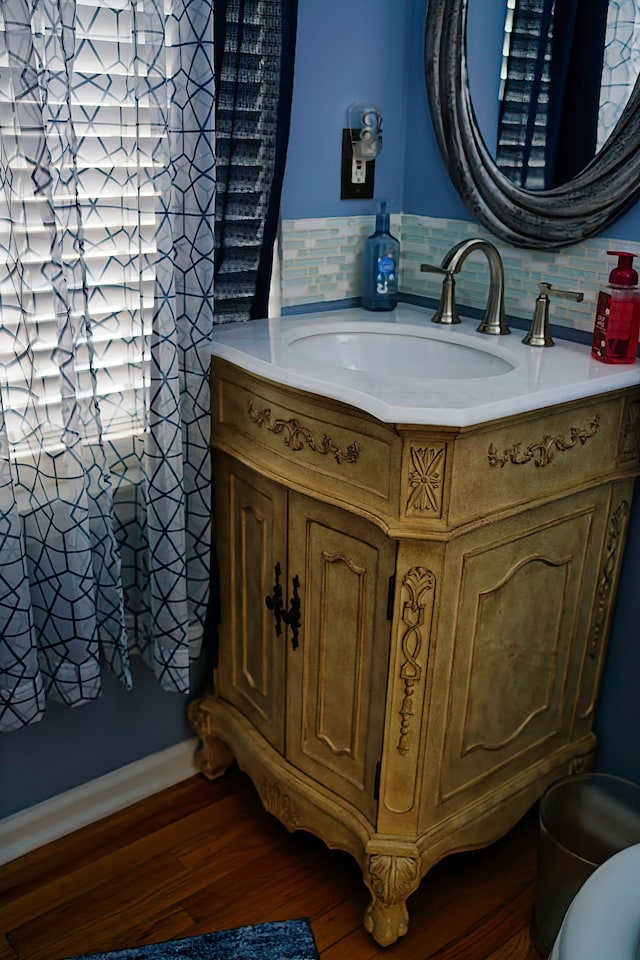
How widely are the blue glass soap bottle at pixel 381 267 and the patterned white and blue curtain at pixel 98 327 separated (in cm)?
47

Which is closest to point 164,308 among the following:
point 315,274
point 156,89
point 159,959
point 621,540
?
point 156,89

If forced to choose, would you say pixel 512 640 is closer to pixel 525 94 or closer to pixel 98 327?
pixel 98 327

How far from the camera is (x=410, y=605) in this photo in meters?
1.42

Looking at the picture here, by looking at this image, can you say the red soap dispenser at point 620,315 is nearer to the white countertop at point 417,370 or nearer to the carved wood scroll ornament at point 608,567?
the white countertop at point 417,370

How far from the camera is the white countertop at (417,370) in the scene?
4.30ft

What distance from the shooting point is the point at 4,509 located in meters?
1.46

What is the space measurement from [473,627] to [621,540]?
402mm

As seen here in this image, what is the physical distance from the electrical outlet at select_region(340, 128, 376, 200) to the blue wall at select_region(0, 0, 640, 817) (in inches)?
0.6

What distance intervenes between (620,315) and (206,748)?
4.04 ft

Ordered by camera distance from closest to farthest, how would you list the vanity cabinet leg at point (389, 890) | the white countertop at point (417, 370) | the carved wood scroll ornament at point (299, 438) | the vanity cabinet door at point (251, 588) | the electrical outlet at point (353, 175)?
the white countertop at point (417, 370), the carved wood scroll ornament at point (299, 438), the vanity cabinet leg at point (389, 890), the vanity cabinet door at point (251, 588), the electrical outlet at point (353, 175)

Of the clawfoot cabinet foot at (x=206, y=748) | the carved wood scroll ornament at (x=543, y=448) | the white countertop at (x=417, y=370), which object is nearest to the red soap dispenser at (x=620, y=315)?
the white countertop at (x=417, y=370)

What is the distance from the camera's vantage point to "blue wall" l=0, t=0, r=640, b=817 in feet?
5.82

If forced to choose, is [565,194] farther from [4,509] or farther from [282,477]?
Result: [4,509]

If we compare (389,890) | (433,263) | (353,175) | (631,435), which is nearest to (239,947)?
(389,890)
